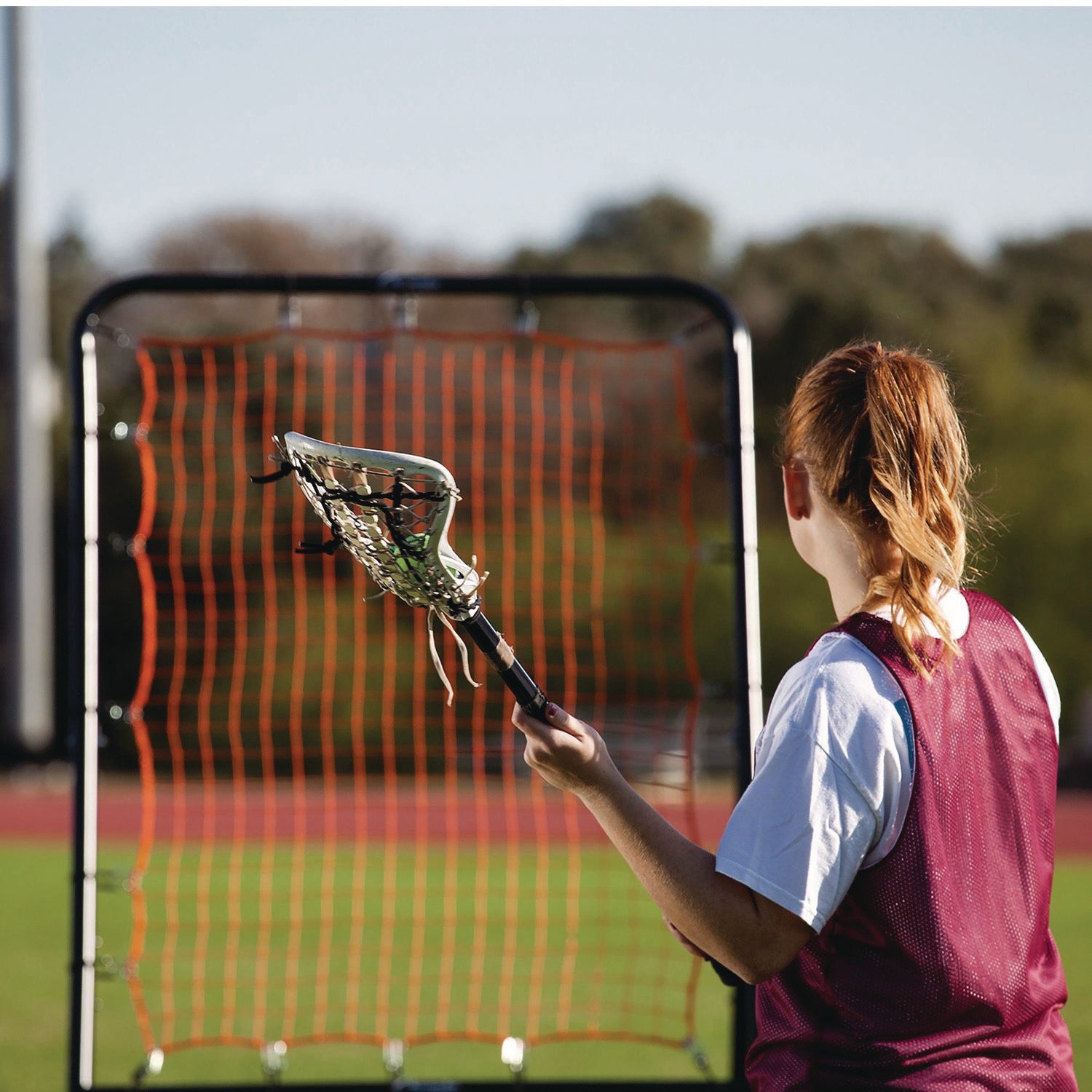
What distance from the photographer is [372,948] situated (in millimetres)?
7191

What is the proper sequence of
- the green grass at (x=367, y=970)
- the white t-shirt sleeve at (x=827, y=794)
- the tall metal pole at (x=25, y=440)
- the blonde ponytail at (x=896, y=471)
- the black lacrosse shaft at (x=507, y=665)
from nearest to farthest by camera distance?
the white t-shirt sleeve at (x=827, y=794) < the blonde ponytail at (x=896, y=471) < the black lacrosse shaft at (x=507, y=665) < the green grass at (x=367, y=970) < the tall metal pole at (x=25, y=440)

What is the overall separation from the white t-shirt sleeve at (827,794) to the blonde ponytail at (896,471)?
10 cm

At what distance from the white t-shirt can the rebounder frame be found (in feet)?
4.14

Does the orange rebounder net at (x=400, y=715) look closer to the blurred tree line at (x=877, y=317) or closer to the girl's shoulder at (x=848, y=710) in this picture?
the girl's shoulder at (x=848, y=710)

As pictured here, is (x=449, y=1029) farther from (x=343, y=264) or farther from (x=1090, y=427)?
(x=343, y=264)

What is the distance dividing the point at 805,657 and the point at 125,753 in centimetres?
1528

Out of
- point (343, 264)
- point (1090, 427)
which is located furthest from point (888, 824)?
point (343, 264)

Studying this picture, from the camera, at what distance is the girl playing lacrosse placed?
1.38m

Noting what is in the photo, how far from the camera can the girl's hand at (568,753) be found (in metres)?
1.53

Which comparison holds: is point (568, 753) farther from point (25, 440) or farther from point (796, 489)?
point (25, 440)

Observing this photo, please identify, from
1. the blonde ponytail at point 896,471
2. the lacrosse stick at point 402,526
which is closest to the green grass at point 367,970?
the lacrosse stick at point 402,526

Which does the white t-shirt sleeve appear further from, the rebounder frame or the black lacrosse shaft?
the rebounder frame

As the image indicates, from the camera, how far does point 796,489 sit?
1611mm

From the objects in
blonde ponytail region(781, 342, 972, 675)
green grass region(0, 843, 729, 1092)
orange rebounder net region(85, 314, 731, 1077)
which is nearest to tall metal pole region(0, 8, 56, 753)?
orange rebounder net region(85, 314, 731, 1077)
